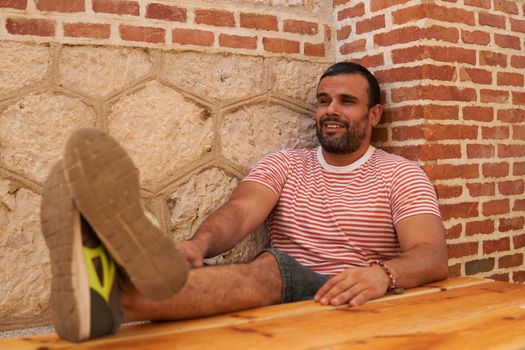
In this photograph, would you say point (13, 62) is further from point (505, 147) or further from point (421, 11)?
point (505, 147)

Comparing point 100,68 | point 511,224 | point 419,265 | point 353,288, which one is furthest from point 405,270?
point 100,68

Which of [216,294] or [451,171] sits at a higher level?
[451,171]

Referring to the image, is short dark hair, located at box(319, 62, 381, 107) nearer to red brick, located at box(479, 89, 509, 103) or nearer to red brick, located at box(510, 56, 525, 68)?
red brick, located at box(479, 89, 509, 103)

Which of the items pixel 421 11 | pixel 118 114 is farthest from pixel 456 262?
pixel 118 114

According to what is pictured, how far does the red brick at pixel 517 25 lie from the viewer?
2.66m

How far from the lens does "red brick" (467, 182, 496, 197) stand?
250cm

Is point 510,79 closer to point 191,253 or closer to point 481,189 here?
point 481,189

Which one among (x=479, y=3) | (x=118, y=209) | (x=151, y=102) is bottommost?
(x=118, y=209)

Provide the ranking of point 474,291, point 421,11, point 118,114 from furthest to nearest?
point 421,11 < point 118,114 < point 474,291

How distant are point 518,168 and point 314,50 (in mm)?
1030

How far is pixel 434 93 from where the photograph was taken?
240cm

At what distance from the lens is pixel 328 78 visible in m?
2.47

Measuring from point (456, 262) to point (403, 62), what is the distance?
0.83 m

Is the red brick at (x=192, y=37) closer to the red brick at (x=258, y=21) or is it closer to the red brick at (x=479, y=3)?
the red brick at (x=258, y=21)
